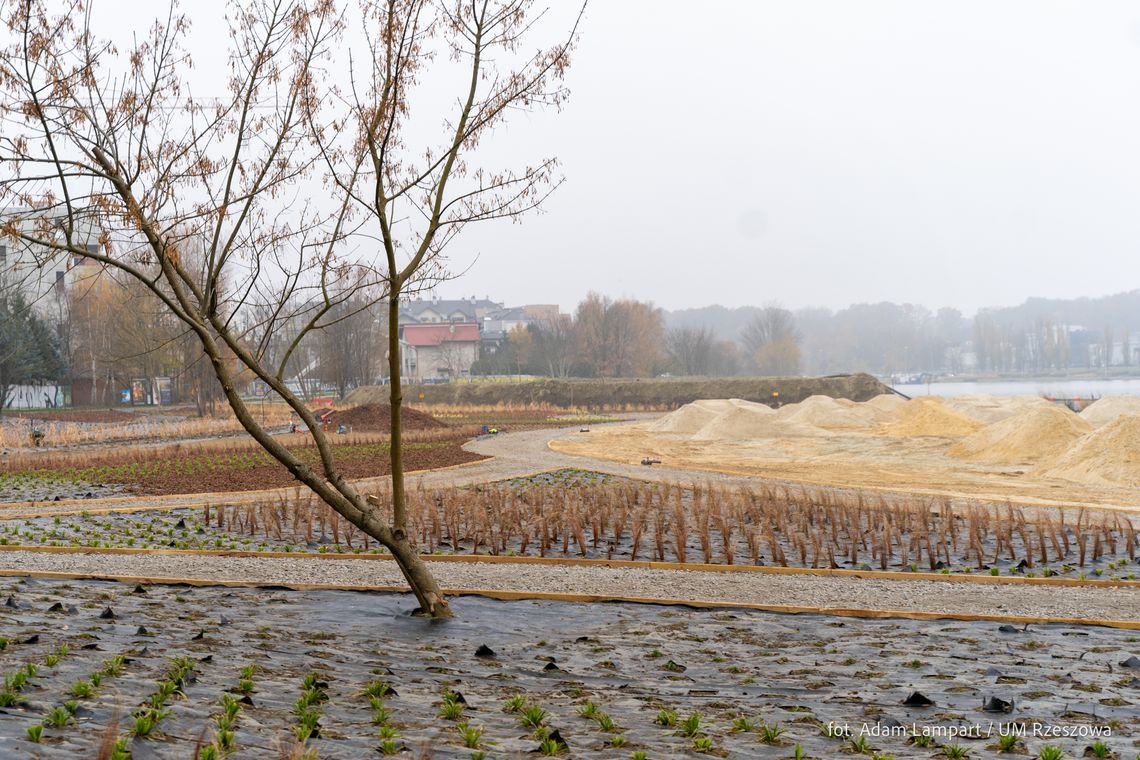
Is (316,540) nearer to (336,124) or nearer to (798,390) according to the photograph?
(336,124)

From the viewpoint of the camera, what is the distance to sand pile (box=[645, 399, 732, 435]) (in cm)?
3538

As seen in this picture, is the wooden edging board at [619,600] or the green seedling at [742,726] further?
the wooden edging board at [619,600]

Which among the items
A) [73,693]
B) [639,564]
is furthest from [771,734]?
[639,564]

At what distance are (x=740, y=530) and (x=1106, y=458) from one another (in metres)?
10.1

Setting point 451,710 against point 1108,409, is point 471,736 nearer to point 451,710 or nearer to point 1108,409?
point 451,710

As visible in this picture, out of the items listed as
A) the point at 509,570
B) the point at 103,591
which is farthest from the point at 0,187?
the point at 509,570

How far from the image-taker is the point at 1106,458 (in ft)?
61.2

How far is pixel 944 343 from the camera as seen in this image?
13062 centimetres

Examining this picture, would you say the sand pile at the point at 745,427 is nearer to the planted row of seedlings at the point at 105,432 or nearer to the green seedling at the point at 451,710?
the planted row of seedlings at the point at 105,432

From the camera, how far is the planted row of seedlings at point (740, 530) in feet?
34.8

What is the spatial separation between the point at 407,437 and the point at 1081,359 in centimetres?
11619

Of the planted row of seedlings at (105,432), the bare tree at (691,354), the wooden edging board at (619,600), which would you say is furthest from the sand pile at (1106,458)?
the bare tree at (691,354)

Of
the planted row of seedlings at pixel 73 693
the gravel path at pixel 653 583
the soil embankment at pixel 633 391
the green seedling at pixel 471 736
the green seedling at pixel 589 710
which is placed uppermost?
the soil embankment at pixel 633 391

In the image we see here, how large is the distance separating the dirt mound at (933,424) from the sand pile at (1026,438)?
16.8ft
